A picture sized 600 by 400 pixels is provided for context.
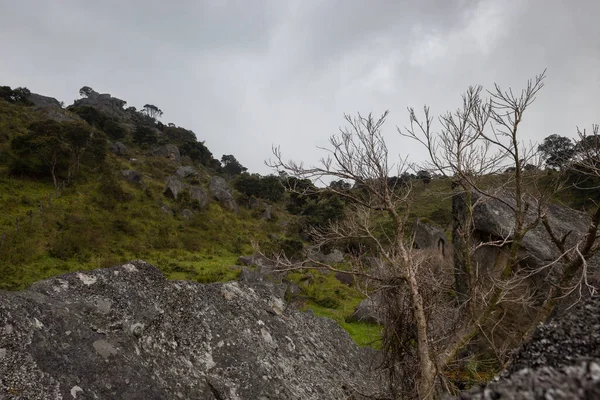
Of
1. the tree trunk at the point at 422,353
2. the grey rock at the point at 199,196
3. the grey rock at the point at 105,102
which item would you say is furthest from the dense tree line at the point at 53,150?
the grey rock at the point at 105,102

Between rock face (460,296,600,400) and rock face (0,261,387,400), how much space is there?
594 cm

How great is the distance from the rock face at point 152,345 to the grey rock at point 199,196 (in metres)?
32.1

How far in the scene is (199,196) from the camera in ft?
140

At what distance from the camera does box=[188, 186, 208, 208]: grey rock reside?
41.8m

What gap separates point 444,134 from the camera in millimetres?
8508

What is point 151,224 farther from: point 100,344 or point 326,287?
point 100,344

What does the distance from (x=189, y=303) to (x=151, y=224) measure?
2496 centimetres

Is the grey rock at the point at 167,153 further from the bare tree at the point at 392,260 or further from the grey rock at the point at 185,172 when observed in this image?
the bare tree at the point at 392,260

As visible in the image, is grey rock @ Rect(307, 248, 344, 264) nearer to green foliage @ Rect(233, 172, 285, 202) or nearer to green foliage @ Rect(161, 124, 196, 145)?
Result: green foliage @ Rect(233, 172, 285, 202)

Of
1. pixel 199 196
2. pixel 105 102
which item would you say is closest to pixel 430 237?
pixel 199 196

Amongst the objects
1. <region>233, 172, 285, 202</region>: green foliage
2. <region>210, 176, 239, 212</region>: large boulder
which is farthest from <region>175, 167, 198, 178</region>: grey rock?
<region>210, 176, 239, 212</region>: large boulder

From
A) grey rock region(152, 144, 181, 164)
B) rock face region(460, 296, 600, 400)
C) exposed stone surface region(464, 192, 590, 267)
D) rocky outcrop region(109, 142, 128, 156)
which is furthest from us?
grey rock region(152, 144, 181, 164)

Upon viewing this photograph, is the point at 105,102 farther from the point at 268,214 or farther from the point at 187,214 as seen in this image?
the point at 187,214

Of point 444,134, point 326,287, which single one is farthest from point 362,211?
point 326,287
